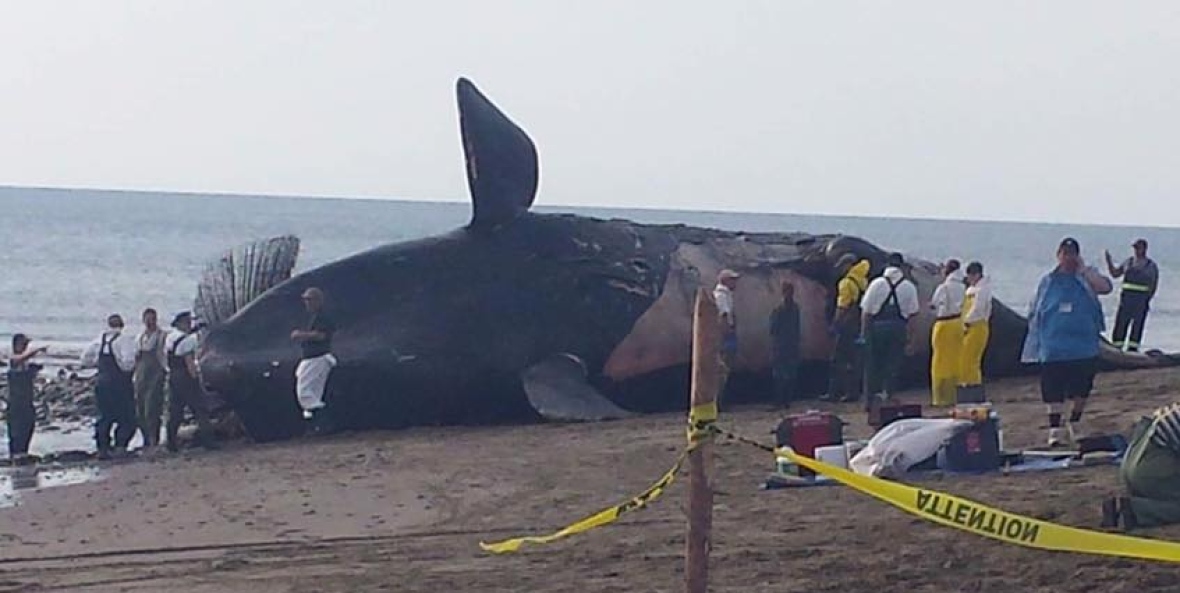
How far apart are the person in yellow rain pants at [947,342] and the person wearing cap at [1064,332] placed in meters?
4.02

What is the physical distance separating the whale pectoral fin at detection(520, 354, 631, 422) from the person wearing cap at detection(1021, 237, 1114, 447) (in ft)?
19.5

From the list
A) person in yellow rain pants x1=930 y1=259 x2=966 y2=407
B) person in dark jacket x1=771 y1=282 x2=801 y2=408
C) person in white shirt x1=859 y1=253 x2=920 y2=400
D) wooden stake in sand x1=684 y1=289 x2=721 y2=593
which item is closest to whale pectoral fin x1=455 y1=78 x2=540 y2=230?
person in dark jacket x1=771 y1=282 x2=801 y2=408

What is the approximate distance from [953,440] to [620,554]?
339cm

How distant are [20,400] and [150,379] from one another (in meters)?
1.57

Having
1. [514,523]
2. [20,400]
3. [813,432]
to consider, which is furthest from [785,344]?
[514,523]

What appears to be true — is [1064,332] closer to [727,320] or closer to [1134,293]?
[727,320]

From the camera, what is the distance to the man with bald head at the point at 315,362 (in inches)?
833

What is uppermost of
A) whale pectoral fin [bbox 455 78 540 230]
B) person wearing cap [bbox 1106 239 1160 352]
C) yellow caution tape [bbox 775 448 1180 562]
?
whale pectoral fin [bbox 455 78 540 230]

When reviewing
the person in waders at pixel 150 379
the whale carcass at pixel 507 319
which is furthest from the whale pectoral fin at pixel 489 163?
the person in waders at pixel 150 379

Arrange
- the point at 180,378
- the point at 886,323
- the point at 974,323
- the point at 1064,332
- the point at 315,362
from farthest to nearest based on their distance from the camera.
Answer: the point at 180,378, the point at 315,362, the point at 886,323, the point at 974,323, the point at 1064,332

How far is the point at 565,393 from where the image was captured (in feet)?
70.3

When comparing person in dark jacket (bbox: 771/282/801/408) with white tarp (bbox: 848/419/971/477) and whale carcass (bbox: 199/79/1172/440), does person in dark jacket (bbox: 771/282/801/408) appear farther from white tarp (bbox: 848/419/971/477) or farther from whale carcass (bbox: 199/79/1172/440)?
white tarp (bbox: 848/419/971/477)

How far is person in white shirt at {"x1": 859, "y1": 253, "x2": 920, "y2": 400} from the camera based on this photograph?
2077cm

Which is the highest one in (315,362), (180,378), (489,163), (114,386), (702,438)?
(489,163)
